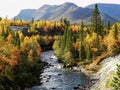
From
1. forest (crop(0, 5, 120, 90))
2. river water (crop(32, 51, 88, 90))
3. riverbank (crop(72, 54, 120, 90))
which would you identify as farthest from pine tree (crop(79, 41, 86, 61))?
river water (crop(32, 51, 88, 90))

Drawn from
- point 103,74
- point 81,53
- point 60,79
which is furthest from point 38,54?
point 103,74

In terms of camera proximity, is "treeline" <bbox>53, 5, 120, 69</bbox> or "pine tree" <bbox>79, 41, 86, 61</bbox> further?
"pine tree" <bbox>79, 41, 86, 61</bbox>

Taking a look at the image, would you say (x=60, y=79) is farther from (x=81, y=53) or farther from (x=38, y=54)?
(x=81, y=53)

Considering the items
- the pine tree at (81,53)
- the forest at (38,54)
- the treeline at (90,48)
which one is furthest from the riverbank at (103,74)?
the pine tree at (81,53)

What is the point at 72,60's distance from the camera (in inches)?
6555

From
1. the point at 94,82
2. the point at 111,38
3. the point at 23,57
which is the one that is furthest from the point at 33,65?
the point at 111,38

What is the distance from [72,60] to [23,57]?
4685 cm

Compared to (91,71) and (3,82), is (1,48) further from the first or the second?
(91,71)

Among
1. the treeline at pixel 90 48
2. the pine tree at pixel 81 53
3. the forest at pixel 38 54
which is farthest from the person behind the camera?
the pine tree at pixel 81 53

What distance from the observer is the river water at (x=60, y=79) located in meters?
110

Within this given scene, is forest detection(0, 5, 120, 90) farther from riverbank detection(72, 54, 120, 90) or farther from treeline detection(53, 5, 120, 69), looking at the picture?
riverbank detection(72, 54, 120, 90)

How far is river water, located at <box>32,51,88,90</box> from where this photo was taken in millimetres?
110375

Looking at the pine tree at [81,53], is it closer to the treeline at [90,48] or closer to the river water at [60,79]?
the treeline at [90,48]

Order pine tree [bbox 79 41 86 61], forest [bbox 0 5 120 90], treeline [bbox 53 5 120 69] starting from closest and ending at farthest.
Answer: forest [bbox 0 5 120 90] → treeline [bbox 53 5 120 69] → pine tree [bbox 79 41 86 61]
